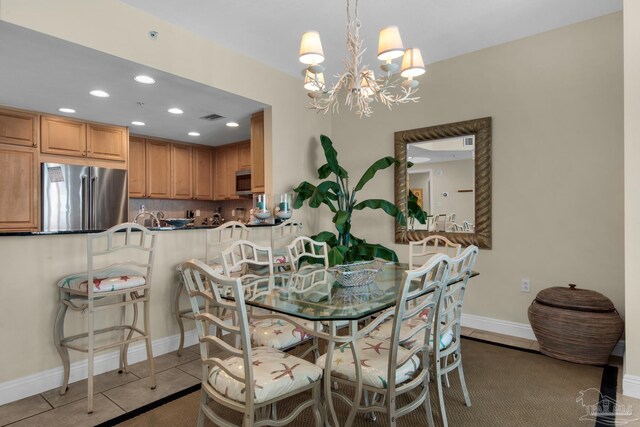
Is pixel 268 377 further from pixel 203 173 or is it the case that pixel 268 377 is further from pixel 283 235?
pixel 203 173

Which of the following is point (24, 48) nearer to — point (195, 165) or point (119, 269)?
point (119, 269)

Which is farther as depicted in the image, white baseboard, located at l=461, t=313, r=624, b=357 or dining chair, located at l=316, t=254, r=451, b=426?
white baseboard, located at l=461, t=313, r=624, b=357

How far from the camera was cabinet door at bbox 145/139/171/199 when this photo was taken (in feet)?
18.7

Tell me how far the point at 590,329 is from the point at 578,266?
64 centimetres

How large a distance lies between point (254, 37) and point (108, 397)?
10.0ft

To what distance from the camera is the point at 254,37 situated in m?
3.33

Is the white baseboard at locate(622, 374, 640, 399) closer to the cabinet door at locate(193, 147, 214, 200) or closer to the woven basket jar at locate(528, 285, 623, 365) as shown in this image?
the woven basket jar at locate(528, 285, 623, 365)

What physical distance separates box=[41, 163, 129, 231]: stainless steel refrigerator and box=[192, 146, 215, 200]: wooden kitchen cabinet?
139 centimetres

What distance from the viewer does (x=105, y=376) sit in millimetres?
2646

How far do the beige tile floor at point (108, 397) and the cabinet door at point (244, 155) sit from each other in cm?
370

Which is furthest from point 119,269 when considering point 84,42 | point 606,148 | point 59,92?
point 606,148

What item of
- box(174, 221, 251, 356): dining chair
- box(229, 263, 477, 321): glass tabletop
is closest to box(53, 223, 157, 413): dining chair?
box(174, 221, 251, 356): dining chair

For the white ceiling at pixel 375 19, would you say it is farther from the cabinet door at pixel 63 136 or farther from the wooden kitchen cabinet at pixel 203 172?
the wooden kitchen cabinet at pixel 203 172

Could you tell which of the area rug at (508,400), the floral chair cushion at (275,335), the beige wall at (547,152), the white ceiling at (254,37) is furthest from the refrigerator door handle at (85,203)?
the beige wall at (547,152)
